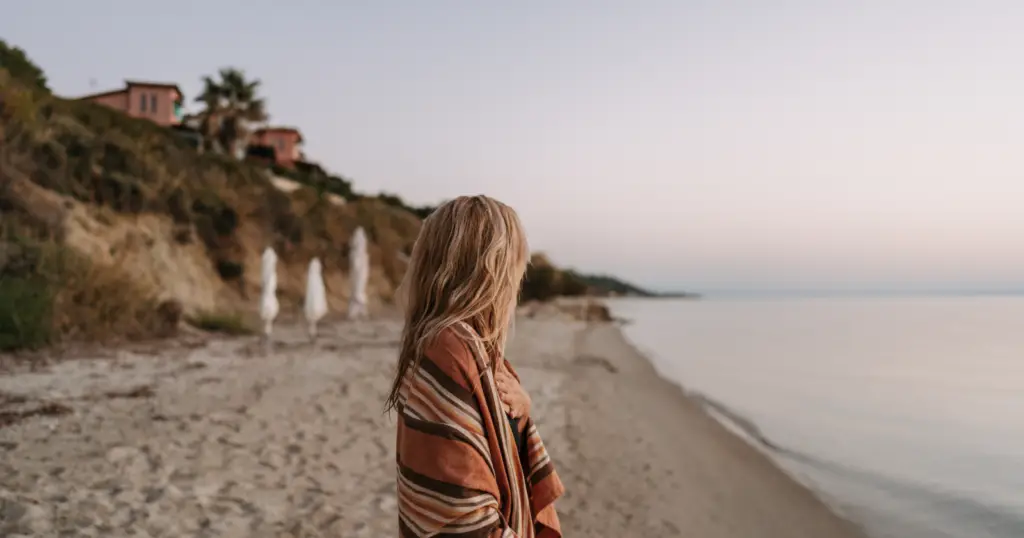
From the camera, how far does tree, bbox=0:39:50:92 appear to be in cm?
2000

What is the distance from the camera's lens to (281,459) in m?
5.22

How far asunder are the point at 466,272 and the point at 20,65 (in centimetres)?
2456

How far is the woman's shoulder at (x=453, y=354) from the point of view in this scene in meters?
1.60

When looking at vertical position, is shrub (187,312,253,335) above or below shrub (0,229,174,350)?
below

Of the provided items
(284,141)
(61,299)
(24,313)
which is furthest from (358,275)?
(284,141)

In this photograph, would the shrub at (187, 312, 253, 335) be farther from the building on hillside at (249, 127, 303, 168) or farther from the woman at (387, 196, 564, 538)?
the building on hillside at (249, 127, 303, 168)

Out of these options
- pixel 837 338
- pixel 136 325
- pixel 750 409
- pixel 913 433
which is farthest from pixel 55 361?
pixel 837 338

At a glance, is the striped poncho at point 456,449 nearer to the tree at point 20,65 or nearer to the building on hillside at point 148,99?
the tree at point 20,65

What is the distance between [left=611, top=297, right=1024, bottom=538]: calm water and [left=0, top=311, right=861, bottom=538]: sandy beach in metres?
0.68

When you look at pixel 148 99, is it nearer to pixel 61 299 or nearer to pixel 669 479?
pixel 61 299

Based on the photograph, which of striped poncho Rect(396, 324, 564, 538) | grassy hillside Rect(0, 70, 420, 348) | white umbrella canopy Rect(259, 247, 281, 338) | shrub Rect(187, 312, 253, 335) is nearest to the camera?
striped poncho Rect(396, 324, 564, 538)

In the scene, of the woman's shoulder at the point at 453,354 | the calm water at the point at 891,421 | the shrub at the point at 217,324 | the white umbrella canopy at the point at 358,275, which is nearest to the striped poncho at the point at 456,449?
the woman's shoulder at the point at 453,354

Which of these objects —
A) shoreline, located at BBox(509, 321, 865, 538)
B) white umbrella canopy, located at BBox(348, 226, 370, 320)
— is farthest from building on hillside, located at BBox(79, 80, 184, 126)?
shoreline, located at BBox(509, 321, 865, 538)

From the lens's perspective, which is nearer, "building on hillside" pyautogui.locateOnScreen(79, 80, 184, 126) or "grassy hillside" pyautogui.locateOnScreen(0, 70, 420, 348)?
"grassy hillside" pyautogui.locateOnScreen(0, 70, 420, 348)
